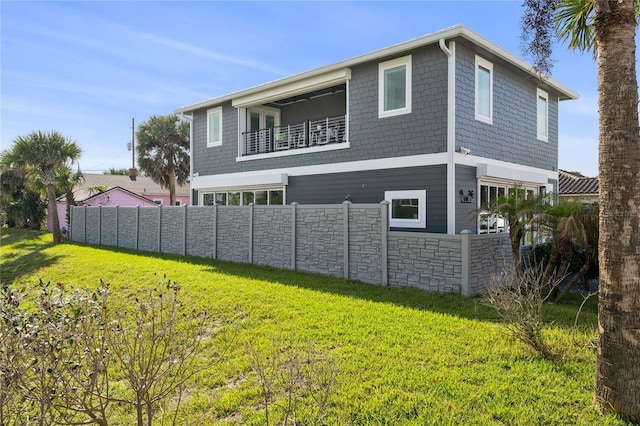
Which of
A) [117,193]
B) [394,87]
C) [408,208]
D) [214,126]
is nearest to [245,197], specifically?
[214,126]

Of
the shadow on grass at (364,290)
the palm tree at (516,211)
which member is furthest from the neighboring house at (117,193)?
the palm tree at (516,211)

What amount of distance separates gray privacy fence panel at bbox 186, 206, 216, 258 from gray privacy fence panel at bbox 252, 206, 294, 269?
235cm

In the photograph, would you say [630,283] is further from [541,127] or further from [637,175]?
[541,127]

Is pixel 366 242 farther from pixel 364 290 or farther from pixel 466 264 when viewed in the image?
pixel 466 264

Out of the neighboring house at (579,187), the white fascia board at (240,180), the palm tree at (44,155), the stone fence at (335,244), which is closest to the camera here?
the stone fence at (335,244)

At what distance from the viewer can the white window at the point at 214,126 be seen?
18.6 meters

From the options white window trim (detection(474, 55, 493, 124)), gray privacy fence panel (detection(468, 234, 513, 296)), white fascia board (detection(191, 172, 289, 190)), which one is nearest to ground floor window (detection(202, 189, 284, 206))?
white fascia board (detection(191, 172, 289, 190))

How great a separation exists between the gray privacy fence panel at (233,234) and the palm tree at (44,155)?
13230 mm

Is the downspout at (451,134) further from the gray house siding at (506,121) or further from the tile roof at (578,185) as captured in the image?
the tile roof at (578,185)

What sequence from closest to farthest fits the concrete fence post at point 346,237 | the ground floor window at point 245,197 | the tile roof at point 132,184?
the concrete fence post at point 346,237, the ground floor window at point 245,197, the tile roof at point 132,184

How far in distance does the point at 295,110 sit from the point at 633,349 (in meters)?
16.5

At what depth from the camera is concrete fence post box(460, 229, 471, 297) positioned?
28.7 feet

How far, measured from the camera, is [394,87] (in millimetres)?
12789

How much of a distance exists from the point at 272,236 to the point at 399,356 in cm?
791
